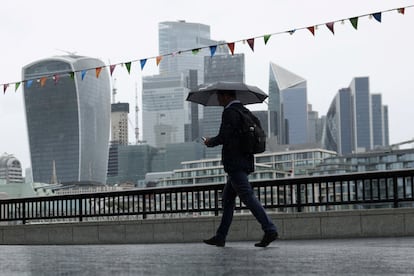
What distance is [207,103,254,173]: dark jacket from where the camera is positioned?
9.38 metres

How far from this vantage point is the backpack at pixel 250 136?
9383 millimetres

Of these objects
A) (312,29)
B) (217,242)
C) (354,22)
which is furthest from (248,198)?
(312,29)

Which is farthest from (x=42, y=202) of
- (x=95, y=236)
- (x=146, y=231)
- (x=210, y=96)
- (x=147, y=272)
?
(x=147, y=272)

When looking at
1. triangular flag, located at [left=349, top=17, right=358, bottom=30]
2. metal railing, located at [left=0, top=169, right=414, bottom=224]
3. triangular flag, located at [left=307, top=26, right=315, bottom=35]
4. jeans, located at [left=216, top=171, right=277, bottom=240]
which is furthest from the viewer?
triangular flag, located at [left=307, top=26, right=315, bottom=35]

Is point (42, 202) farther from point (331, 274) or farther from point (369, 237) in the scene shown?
Answer: point (331, 274)

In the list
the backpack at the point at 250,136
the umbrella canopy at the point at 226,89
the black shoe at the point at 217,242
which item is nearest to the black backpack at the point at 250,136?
the backpack at the point at 250,136

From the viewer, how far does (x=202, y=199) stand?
16.2 meters

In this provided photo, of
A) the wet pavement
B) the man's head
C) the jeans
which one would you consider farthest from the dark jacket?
the wet pavement

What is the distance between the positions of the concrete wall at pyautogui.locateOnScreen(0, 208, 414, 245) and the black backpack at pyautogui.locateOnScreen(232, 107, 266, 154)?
176 inches

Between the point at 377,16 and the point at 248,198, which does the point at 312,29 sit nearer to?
the point at 377,16

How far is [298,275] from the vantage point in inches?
227

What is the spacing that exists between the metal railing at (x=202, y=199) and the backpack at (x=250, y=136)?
16.8ft

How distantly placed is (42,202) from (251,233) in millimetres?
6494

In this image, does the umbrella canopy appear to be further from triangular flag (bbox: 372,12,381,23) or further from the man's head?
triangular flag (bbox: 372,12,381,23)
